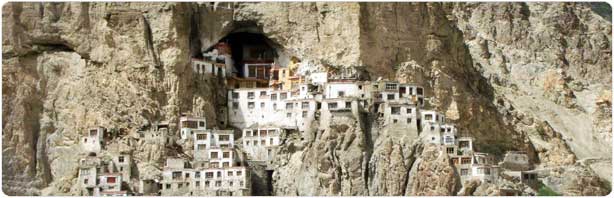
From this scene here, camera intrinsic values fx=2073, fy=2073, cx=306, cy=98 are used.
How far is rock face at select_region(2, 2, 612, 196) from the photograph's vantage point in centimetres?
8231

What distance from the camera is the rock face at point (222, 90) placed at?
8231 cm

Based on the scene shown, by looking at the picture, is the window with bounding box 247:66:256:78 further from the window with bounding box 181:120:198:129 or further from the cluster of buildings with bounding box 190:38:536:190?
the window with bounding box 181:120:198:129

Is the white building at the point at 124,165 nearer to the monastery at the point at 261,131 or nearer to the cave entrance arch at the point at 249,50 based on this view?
the monastery at the point at 261,131

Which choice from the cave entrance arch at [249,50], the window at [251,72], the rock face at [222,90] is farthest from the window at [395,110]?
the window at [251,72]

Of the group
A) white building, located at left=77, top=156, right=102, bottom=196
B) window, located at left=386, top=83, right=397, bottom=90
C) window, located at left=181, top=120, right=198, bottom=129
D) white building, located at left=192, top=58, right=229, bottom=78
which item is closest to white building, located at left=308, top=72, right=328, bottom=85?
window, located at left=386, top=83, right=397, bottom=90

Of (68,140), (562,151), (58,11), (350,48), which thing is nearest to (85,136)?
(68,140)

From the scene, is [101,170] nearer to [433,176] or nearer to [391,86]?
[391,86]

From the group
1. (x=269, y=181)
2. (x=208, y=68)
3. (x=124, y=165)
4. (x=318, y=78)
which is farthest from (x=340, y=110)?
(x=124, y=165)

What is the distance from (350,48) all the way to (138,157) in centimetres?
1063

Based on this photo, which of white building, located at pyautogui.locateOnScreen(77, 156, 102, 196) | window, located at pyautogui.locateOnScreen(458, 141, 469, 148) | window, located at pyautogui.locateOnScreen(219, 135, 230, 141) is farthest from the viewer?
window, located at pyautogui.locateOnScreen(219, 135, 230, 141)

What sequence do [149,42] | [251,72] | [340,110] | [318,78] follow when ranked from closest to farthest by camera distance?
[340,110]
[149,42]
[318,78]
[251,72]

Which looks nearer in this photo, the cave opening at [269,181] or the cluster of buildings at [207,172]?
the cluster of buildings at [207,172]

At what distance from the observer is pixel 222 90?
8856cm

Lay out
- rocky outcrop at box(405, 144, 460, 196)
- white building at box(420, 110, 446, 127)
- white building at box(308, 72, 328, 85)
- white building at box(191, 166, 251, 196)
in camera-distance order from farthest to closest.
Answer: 1. white building at box(308, 72, 328, 85)
2. white building at box(420, 110, 446, 127)
3. white building at box(191, 166, 251, 196)
4. rocky outcrop at box(405, 144, 460, 196)
